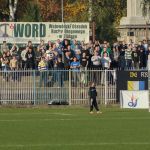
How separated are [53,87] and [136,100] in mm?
4003

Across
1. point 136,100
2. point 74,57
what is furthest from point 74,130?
point 74,57

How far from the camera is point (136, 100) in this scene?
43.2 metres

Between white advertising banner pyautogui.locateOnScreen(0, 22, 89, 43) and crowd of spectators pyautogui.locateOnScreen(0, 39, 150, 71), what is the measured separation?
3319mm

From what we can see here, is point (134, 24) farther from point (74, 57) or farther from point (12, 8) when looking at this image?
point (74, 57)

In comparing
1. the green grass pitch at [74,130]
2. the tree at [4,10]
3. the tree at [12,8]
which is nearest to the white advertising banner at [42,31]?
the green grass pitch at [74,130]

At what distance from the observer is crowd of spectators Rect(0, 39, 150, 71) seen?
44.8 metres

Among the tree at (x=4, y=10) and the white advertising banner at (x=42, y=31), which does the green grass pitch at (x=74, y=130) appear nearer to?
the white advertising banner at (x=42, y=31)

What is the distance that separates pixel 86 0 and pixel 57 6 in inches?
635

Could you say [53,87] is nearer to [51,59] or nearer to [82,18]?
[51,59]

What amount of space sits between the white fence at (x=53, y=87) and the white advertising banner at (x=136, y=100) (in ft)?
4.30

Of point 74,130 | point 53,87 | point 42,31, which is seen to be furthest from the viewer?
point 42,31

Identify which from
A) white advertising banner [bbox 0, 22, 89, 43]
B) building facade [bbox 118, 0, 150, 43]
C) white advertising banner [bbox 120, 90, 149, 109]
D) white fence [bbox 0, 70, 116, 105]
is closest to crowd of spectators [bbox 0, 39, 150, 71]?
white fence [bbox 0, 70, 116, 105]

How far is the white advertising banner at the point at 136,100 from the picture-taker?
43.1 m

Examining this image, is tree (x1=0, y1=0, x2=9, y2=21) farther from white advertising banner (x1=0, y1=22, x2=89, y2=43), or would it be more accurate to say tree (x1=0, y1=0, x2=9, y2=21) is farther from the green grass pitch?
the green grass pitch
